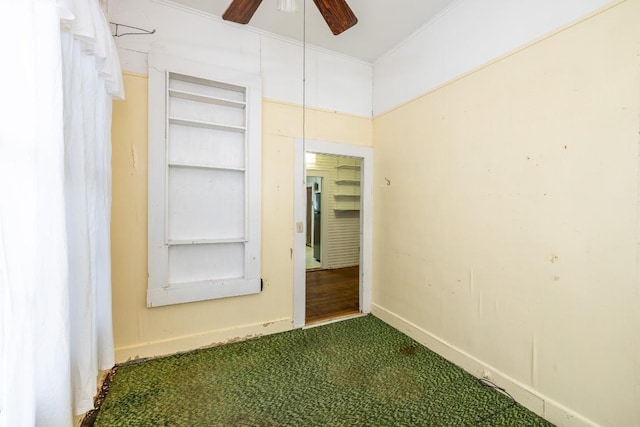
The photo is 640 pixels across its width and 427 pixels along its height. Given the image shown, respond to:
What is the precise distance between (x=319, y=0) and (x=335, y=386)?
96.3 inches

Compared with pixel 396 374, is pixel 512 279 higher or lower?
higher

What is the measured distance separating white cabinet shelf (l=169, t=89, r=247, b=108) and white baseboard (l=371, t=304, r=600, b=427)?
257cm

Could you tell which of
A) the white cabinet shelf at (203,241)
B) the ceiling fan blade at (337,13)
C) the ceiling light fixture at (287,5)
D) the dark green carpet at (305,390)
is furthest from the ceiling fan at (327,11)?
the dark green carpet at (305,390)

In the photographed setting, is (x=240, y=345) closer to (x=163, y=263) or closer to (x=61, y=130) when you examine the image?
(x=163, y=263)

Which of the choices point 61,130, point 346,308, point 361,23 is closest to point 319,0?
point 361,23

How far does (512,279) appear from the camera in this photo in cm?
169

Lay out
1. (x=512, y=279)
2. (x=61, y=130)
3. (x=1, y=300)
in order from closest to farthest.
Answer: (x=1, y=300) < (x=61, y=130) < (x=512, y=279)

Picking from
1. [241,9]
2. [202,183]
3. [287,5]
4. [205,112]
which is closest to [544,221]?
[287,5]

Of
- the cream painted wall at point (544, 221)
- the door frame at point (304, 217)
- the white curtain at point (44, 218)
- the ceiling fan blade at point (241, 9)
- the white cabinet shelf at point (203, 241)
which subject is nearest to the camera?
the white curtain at point (44, 218)

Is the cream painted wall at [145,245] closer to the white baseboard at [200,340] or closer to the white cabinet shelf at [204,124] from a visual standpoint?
the white baseboard at [200,340]

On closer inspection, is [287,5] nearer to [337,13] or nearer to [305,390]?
[337,13]

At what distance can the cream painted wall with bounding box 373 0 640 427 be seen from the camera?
126cm

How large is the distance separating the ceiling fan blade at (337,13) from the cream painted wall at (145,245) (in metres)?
0.98

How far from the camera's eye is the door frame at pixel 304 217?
8.53 feet
